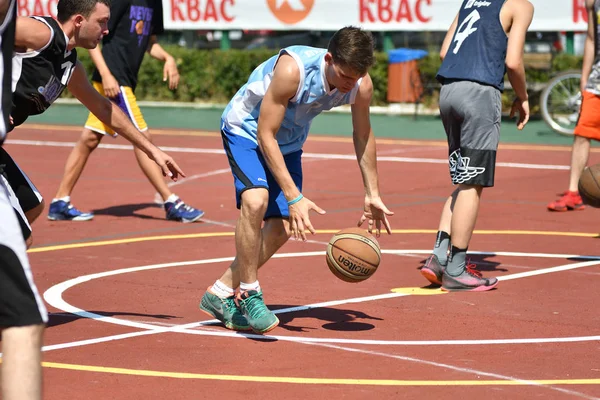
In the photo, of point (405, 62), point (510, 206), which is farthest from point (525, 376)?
point (405, 62)

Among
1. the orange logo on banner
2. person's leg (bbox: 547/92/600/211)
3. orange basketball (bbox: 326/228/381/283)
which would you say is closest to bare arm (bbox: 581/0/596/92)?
person's leg (bbox: 547/92/600/211)

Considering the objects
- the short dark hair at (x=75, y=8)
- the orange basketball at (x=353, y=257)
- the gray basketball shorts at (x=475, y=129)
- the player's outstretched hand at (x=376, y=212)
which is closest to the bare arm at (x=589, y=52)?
the gray basketball shorts at (x=475, y=129)

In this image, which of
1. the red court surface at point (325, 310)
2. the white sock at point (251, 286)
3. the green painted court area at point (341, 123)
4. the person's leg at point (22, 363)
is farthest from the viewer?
the green painted court area at point (341, 123)

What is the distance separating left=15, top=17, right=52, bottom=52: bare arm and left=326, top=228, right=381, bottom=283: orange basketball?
6.86ft

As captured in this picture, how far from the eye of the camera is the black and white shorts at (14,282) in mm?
4031

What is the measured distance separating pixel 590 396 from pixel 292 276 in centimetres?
337

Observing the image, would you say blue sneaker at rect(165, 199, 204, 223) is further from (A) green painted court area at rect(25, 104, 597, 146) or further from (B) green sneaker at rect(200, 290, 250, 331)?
(A) green painted court area at rect(25, 104, 597, 146)

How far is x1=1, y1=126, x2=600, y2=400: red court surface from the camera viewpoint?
5.68 meters

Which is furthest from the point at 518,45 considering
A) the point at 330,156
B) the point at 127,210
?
the point at 330,156

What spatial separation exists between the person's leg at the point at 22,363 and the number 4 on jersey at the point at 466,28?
16.2 ft

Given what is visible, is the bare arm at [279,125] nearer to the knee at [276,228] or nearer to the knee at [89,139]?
the knee at [276,228]

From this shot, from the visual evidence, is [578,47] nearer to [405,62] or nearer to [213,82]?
[405,62]

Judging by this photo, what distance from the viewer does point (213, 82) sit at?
25.3m

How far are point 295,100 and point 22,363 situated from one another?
3.00 m
